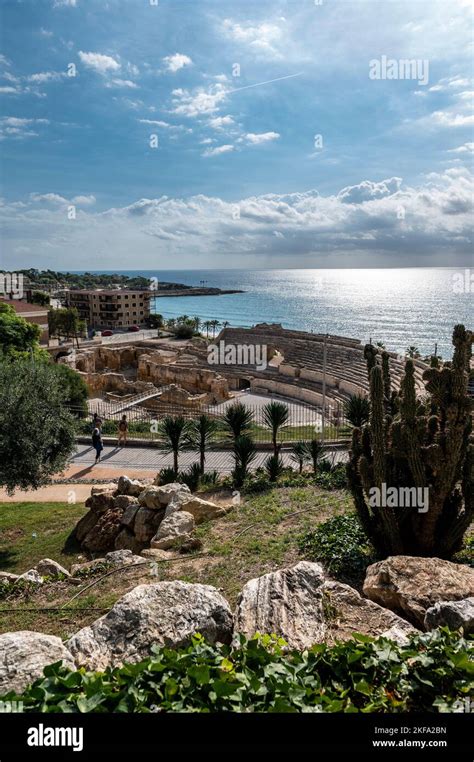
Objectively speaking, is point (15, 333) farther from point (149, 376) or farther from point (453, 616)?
point (453, 616)

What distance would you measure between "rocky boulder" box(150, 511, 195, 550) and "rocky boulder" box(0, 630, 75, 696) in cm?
569

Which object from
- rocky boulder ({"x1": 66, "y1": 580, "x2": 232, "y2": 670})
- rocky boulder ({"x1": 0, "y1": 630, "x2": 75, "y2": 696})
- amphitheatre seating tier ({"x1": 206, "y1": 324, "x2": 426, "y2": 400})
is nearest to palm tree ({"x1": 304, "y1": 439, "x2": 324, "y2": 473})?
rocky boulder ({"x1": 66, "y1": 580, "x2": 232, "y2": 670})

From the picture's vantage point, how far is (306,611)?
5488 millimetres

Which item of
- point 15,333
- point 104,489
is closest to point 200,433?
point 104,489

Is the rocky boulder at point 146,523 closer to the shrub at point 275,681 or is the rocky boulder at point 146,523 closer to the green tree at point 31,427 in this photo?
the green tree at point 31,427

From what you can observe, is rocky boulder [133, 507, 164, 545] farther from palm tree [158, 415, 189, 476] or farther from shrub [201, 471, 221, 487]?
palm tree [158, 415, 189, 476]

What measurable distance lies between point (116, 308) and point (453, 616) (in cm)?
8998

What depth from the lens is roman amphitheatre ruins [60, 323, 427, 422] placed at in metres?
34.4

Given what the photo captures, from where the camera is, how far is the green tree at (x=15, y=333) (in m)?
34.4

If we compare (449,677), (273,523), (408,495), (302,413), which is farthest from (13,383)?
(302,413)

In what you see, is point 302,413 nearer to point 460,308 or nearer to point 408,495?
point 408,495

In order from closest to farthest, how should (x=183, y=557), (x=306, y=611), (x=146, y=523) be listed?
(x=306, y=611), (x=183, y=557), (x=146, y=523)

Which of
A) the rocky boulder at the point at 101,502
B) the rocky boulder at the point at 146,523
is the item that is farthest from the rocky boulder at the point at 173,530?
the rocky boulder at the point at 101,502

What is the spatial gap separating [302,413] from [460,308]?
152 m
